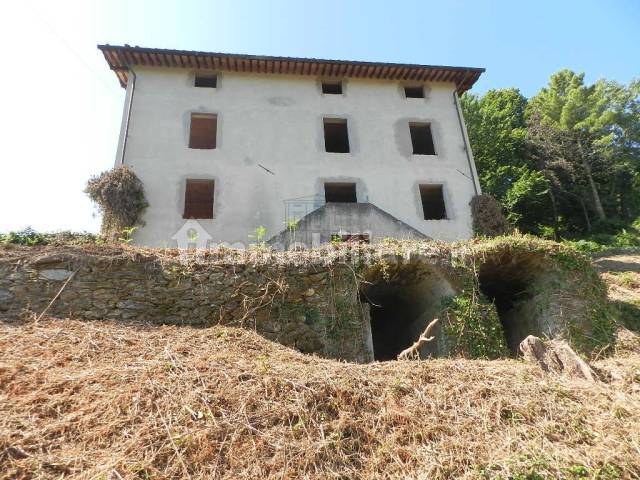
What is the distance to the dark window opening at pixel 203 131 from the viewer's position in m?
16.0

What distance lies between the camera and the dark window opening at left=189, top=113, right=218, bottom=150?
52.6ft

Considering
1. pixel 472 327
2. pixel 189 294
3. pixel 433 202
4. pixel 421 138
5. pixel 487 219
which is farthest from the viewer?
pixel 421 138

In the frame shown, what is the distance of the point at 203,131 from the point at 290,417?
13.7m

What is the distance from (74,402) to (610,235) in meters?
25.0

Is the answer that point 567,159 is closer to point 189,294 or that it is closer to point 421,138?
point 421,138

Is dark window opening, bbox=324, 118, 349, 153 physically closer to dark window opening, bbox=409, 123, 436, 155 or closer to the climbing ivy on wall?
dark window opening, bbox=409, 123, 436, 155

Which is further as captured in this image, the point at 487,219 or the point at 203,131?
the point at 203,131

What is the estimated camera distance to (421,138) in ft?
57.4

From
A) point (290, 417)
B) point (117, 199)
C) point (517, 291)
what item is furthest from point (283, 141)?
point (290, 417)

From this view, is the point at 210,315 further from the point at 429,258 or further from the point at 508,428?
the point at 508,428

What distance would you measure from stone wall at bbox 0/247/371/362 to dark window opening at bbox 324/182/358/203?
7.80m

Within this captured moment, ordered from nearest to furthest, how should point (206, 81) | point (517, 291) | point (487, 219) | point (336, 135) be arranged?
point (517, 291) < point (487, 219) < point (206, 81) < point (336, 135)

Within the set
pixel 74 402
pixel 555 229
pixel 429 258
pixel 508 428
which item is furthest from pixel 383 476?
pixel 555 229

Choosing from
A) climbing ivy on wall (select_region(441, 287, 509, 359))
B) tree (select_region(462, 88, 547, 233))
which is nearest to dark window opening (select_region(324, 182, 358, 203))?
climbing ivy on wall (select_region(441, 287, 509, 359))
